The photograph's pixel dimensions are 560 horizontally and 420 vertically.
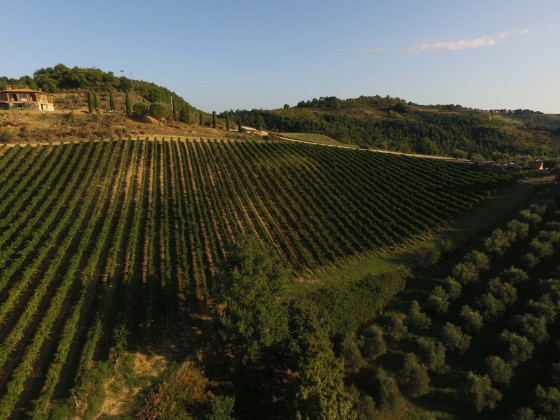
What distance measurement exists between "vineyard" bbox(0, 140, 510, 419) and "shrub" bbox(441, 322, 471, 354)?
13.9 meters

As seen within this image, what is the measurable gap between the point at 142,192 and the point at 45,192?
1335 cm

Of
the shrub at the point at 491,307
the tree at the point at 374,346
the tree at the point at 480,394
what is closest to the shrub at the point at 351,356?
the tree at the point at 374,346

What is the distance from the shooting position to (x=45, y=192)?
42.0m

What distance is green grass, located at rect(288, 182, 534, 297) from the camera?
31.4 m

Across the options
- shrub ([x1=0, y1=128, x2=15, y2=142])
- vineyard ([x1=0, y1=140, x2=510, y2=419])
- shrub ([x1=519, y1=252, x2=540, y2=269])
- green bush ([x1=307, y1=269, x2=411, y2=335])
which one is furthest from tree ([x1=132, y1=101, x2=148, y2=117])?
shrub ([x1=519, y1=252, x2=540, y2=269])

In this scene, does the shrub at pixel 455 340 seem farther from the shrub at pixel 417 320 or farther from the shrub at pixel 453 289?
the shrub at pixel 453 289

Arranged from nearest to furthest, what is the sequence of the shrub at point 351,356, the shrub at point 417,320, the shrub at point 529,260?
the shrub at point 351,356, the shrub at point 417,320, the shrub at point 529,260

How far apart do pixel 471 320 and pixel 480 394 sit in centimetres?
644

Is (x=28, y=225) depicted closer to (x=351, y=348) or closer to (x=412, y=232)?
(x=351, y=348)

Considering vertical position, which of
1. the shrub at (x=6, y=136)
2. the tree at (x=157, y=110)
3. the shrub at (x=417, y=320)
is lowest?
the shrub at (x=417, y=320)

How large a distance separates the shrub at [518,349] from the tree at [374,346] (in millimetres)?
8851

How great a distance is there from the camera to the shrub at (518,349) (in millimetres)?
20734

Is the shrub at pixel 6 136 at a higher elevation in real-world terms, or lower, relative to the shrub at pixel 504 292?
higher

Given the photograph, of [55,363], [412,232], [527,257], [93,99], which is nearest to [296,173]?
[412,232]
